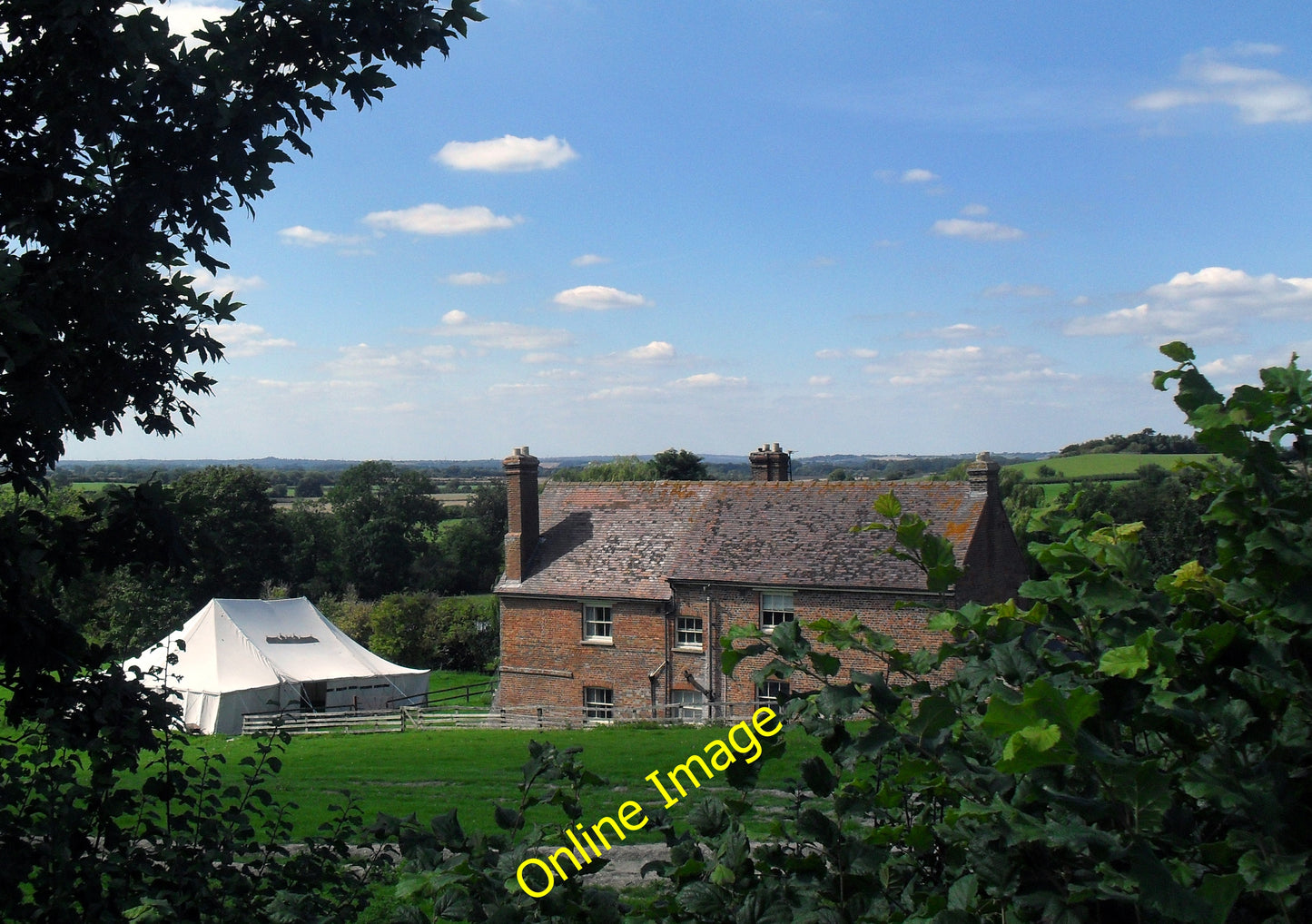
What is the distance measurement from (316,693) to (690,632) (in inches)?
577

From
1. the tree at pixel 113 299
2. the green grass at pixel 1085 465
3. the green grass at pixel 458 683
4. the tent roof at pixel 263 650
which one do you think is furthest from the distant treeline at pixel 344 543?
the tree at pixel 113 299

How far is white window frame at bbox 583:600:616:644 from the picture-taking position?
32562 millimetres

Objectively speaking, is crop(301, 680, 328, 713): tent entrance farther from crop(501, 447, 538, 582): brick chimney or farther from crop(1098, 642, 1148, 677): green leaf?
crop(1098, 642, 1148, 677): green leaf

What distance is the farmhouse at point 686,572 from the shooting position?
29.3m

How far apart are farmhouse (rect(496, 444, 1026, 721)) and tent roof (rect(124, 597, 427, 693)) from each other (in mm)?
6590

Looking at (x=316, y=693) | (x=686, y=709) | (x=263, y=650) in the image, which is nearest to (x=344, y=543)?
(x=316, y=693)

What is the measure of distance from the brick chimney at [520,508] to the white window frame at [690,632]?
21.5 ft

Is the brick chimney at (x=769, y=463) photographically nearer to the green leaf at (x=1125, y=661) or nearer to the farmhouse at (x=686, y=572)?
the farmhouse at (x=686, y=572)

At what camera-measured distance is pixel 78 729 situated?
483 cm

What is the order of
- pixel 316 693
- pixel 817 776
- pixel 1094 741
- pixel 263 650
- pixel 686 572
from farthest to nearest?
1. pixel 316 693
2. pixel 263 650
3. pixel 686 572
4. pixel 817 776
5. pixel 1094 741

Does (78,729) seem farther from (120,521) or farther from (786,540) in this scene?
(786,540)

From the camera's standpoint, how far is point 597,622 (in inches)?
1296

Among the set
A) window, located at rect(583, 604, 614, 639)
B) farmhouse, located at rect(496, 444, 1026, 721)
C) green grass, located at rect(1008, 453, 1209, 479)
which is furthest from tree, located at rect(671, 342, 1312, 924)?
green grass, located at rect(1008, 453, 1209, 479)

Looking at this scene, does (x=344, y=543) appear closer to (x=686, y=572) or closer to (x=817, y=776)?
(x=686, y=572)
